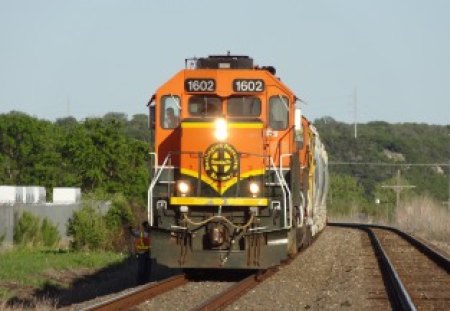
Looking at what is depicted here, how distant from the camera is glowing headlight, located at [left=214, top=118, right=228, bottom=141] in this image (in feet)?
56.7

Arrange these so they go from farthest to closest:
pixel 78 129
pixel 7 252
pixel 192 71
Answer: pixel 78 129, pixel 7 252, pixel 192 71

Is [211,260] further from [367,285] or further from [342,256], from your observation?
[342,256]

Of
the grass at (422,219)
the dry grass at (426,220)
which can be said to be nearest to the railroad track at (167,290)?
the grass at (422,219)

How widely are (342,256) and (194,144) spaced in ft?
28.4

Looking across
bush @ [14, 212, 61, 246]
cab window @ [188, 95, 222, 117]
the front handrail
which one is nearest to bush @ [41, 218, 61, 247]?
bush @ [14, 212, 61, 246]

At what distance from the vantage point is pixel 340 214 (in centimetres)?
7806

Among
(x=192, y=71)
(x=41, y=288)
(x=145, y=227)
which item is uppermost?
(x=192, y=71)

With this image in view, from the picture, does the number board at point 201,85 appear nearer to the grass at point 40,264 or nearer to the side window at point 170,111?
the side window at point 170,111

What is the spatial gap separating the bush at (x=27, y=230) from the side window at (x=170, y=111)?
22.7m

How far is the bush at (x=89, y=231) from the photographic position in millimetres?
31703

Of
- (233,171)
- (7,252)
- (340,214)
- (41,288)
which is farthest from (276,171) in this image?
(340,214)

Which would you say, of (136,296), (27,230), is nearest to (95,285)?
(136,296)

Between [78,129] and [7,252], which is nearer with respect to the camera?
[7,252]

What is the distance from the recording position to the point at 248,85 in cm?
1766
